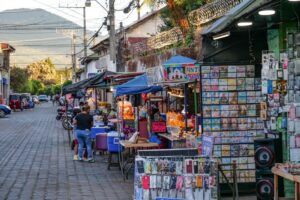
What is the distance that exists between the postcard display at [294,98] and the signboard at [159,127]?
22.1ft

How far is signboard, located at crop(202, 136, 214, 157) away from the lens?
9727mm

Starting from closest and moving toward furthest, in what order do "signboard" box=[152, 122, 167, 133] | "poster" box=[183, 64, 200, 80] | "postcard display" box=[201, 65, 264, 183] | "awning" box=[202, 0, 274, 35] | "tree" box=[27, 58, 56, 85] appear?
"awning" box=[202, 0, 274, 35], "postcard display" box=[201, 65, 264, 183], "poster" box=[183, 64, 200, 80], "signboard" box=[152, 122, 167, 133], "tree" box=[27, 58, 56, 85]

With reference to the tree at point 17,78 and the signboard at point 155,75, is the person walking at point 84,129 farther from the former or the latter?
the tree at point 17,78

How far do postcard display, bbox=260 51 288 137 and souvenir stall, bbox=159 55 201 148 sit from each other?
1.79 metres

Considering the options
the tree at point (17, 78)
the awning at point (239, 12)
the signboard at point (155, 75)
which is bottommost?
the signboard at point (155, 75)

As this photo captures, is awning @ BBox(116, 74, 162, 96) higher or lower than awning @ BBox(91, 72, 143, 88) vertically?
lower

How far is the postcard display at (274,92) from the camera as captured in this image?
955cm

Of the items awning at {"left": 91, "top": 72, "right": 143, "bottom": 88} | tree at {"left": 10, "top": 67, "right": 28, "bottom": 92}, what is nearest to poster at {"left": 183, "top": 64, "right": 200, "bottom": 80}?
awning at {"left": 91, "top": 72, "right": 143, "bottom": 88}

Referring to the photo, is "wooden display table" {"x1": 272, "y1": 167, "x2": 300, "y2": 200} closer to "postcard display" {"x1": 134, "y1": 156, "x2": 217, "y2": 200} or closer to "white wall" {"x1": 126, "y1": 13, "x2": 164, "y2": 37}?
"postcard display" {"x1": 134, "y1": 156, "x2": 217, "y2": 200}

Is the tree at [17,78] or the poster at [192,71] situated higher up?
the tree at [17,78]

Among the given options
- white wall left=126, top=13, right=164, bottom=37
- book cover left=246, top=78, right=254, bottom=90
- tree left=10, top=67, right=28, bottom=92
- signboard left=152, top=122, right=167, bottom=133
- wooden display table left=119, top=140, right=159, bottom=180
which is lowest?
wooden display table left=119, top=140, right=159, bottom=180

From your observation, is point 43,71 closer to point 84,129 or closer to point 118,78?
point 118,78

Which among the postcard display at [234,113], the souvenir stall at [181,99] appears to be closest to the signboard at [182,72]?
the souvenir stall at [181,99]

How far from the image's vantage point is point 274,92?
9.65 m
